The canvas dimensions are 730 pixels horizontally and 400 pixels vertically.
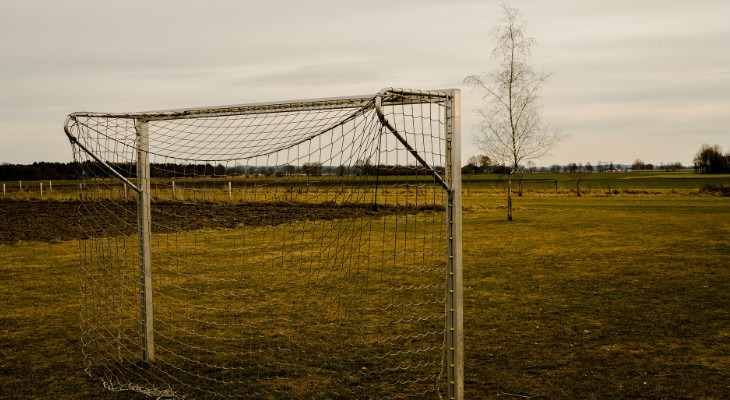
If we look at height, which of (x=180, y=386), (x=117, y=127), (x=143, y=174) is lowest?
(x=180, y=386)

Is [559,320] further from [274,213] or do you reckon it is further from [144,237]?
[144,237]

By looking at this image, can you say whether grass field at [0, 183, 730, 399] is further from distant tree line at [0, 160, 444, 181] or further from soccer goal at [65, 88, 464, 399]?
distant tree line at [0, 160, 444, 181]

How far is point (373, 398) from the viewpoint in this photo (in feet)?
14.3

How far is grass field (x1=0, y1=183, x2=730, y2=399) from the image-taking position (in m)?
4.65

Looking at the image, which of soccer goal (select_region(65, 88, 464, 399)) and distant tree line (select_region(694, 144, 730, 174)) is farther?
distant tree line (select_region(694, 144, 730, 174))

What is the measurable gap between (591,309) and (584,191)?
31781mm

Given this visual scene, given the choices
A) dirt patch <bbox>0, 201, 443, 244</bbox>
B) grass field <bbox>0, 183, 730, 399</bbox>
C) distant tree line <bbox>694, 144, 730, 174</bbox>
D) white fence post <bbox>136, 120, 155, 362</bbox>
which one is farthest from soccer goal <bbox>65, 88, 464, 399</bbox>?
distant tree line <bbox>694, 144, 730, 174</bbox>

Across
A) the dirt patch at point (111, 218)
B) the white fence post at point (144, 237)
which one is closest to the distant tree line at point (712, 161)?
the dirt patch at point (111, 218)

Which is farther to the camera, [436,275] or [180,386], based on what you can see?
[436,275]

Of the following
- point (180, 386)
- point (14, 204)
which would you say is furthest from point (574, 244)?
point (14, 204)

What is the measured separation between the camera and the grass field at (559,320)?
4.65 metres

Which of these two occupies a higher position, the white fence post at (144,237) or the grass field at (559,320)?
the white fence post at (144,237)

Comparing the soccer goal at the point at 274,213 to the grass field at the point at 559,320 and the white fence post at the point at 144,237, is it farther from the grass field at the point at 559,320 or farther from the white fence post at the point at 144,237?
the grass field at the point at 559,320

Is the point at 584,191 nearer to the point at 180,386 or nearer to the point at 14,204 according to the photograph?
the point at 14,204
